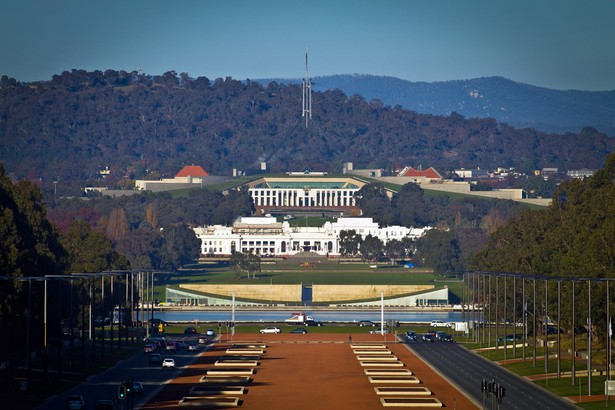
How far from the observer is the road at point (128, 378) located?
69025mm

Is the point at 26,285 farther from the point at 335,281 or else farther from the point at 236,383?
the point at 335,281

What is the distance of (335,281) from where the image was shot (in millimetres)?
166000

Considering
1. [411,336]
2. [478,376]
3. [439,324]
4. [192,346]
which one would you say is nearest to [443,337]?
[411,336]

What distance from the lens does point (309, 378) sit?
81688 millimetres

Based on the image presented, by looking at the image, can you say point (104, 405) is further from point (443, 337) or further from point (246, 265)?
point (246, 265)

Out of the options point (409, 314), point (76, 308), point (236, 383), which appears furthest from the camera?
point (409, 314)

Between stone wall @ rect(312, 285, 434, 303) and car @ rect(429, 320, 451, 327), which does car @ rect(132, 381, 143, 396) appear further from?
stone wall @ rect(312, 285, 434, 303)

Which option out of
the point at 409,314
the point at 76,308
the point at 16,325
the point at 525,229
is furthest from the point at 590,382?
the point at 409,314

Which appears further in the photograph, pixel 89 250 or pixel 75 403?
pixel 89 250

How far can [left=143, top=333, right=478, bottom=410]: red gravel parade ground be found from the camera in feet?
232

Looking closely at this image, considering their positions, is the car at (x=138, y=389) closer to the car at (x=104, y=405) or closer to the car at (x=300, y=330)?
the car at (x=104, y=405)

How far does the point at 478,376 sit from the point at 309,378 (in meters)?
8.27

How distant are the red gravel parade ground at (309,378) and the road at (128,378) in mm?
681

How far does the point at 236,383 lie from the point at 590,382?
15950 millimetres
